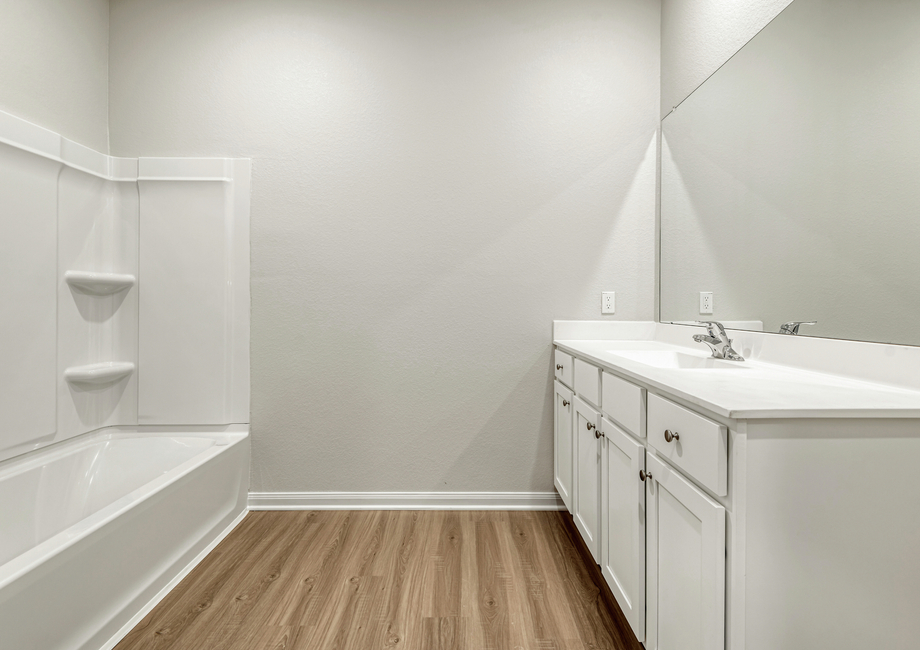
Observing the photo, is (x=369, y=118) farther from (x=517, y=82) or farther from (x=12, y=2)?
(x=12, y=2)

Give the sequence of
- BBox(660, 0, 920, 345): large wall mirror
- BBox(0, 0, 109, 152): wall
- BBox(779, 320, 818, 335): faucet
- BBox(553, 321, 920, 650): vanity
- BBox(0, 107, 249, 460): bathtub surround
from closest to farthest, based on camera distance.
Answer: BBox(553, 321, 920, 650): vanity < BBox(660, 0, 920, 345): large wall mirror < BBox(779, 320, 818, 335): faucet < BBox(0, 0, 109, 152): wall < BBox(0, 107, 249, 460): bathtub surround

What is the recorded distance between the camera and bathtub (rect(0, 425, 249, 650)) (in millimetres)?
1193

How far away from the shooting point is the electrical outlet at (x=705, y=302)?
1911 mm

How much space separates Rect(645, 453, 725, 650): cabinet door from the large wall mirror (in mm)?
637

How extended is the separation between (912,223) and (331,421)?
226 centimetres

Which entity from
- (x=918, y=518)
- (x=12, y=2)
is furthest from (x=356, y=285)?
(x=918, y=518)

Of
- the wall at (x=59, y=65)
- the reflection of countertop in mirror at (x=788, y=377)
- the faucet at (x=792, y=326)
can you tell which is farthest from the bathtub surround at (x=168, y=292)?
the faucet at (x=792, y=326)

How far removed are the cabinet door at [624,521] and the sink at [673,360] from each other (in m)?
0.37

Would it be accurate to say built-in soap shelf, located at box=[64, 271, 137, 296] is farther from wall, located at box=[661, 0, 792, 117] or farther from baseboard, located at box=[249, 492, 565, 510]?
wall, located at box=[661, 0, 792, 117]

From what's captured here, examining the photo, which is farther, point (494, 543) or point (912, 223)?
point (494, 543)

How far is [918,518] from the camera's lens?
84 centimetres

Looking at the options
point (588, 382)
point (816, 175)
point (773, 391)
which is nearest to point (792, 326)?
point (816, 175)

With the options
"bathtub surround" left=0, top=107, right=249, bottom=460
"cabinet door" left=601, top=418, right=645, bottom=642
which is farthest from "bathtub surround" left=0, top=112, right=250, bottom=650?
"cabinet door" left=601, top=418, right=645, bottom=642

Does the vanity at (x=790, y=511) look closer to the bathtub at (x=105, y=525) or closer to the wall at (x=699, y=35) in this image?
the wall at (x=699, y=35)
